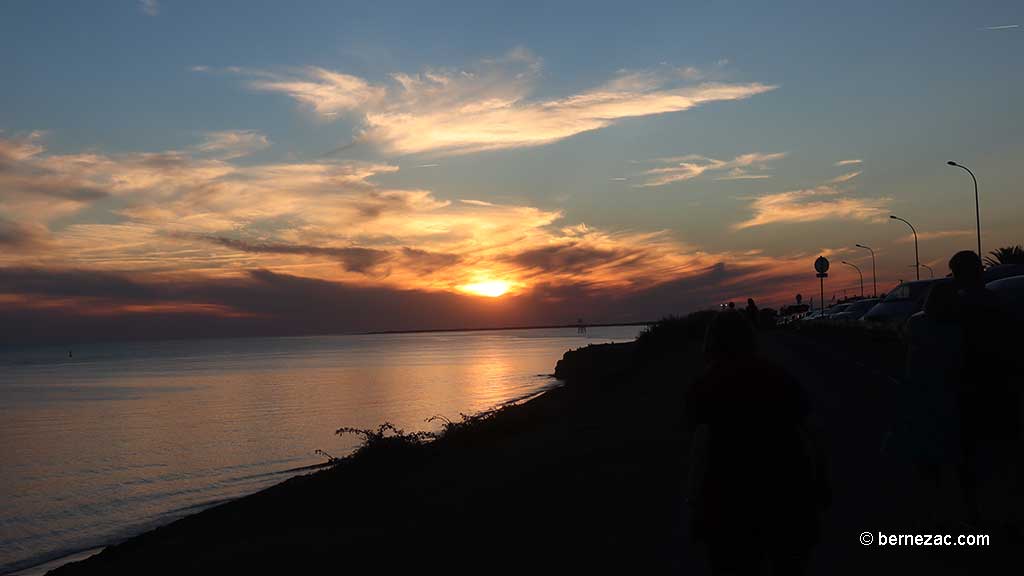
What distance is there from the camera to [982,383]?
6.29 meters

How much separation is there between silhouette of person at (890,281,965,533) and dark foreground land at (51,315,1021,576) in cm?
72

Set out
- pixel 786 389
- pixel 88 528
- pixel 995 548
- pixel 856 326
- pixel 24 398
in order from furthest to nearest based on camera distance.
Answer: pixel 24 398
pixel 856 326
pixel 88 528
pixel 995 548
pixel 786 389

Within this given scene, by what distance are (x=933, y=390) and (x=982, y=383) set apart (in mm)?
339

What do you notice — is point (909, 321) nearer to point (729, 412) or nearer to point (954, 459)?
point (954, 459)

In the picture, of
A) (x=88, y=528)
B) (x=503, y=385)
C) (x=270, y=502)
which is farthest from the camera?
(x=503, y=385)

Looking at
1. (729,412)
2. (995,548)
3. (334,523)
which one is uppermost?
(729,412)

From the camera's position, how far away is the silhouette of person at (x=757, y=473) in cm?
414

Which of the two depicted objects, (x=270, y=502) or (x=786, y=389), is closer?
(x=786, y=389)

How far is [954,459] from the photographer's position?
636 centimetres

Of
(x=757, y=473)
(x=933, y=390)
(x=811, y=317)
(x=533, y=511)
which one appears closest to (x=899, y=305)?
(x=811, y=317)

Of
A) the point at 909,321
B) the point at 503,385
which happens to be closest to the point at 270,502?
the point at 909,321

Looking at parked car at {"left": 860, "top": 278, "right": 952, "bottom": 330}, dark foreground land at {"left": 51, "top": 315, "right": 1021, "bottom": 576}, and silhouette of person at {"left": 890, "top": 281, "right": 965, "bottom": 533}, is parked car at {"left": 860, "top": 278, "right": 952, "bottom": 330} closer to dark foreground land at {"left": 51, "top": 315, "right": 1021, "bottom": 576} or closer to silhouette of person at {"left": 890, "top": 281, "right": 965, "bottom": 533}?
dark foreground land at {"left": 51, "top": 315, "right": 1021, "bottom": 576}

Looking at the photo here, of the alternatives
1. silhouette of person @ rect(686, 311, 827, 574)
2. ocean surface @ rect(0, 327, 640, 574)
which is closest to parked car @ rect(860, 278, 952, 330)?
ocean surface @ rect(0, 327, 640, 574)

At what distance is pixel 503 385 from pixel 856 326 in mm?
26035
